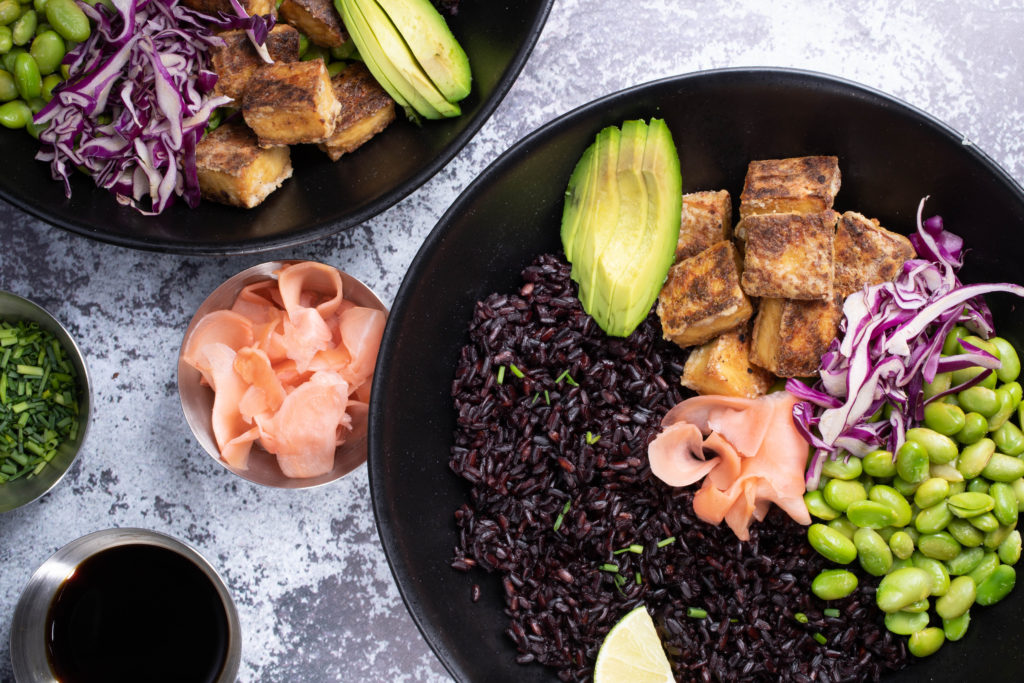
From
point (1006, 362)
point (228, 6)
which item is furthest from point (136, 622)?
point (1006, 362)

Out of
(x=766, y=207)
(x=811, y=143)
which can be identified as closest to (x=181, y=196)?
(x=766, y=207)

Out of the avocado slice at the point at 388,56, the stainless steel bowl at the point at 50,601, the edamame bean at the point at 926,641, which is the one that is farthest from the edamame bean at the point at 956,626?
the stainless steel bowl at the point at 50,601

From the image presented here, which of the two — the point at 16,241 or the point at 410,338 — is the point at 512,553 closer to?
the point at 410,338

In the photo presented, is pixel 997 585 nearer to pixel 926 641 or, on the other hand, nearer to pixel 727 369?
pixel 926 641

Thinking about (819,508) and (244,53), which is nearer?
(819,508)

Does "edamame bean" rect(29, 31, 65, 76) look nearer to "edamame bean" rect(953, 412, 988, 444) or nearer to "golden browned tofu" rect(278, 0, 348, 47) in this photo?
"golden browned tofu" rect(278, 0, 348, 47)

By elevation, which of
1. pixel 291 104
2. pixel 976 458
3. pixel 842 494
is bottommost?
pixel 842 494
